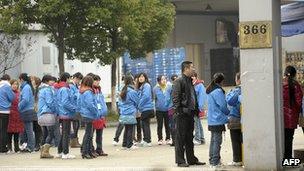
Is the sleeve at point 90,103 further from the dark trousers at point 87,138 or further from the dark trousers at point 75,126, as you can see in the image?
the dark trousers at point 75,126

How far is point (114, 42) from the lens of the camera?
2870 centimetres

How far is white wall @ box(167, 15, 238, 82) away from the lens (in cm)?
4650

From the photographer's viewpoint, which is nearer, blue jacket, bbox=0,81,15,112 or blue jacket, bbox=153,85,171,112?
blue jacket, bbox=0,81,15,112

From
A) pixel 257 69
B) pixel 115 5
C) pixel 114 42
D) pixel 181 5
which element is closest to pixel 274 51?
pixel 257 69

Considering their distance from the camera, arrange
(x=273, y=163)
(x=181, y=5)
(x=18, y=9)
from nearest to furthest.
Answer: (x=273, y=163) → (x=18, y=9) → (x=181, y=5)

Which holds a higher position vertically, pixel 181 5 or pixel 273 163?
pixel 181 5

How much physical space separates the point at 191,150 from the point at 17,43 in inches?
776

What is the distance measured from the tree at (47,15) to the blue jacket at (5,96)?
8144 mm

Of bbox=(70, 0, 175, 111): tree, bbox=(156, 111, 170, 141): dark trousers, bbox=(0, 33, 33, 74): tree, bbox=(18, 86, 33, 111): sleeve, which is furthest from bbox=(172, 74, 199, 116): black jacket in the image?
bbox=(0, 33, 33, 74): tree

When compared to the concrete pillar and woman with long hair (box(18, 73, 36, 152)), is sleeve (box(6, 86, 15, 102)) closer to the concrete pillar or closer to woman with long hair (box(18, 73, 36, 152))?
woman with long hair (box(18, 73, 36, 152))

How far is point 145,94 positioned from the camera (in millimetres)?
17812

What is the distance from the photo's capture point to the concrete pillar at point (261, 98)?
11.9 meters

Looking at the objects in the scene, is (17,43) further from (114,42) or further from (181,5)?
(181,5)

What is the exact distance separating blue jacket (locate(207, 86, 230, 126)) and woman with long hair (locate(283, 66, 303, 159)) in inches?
44.7
